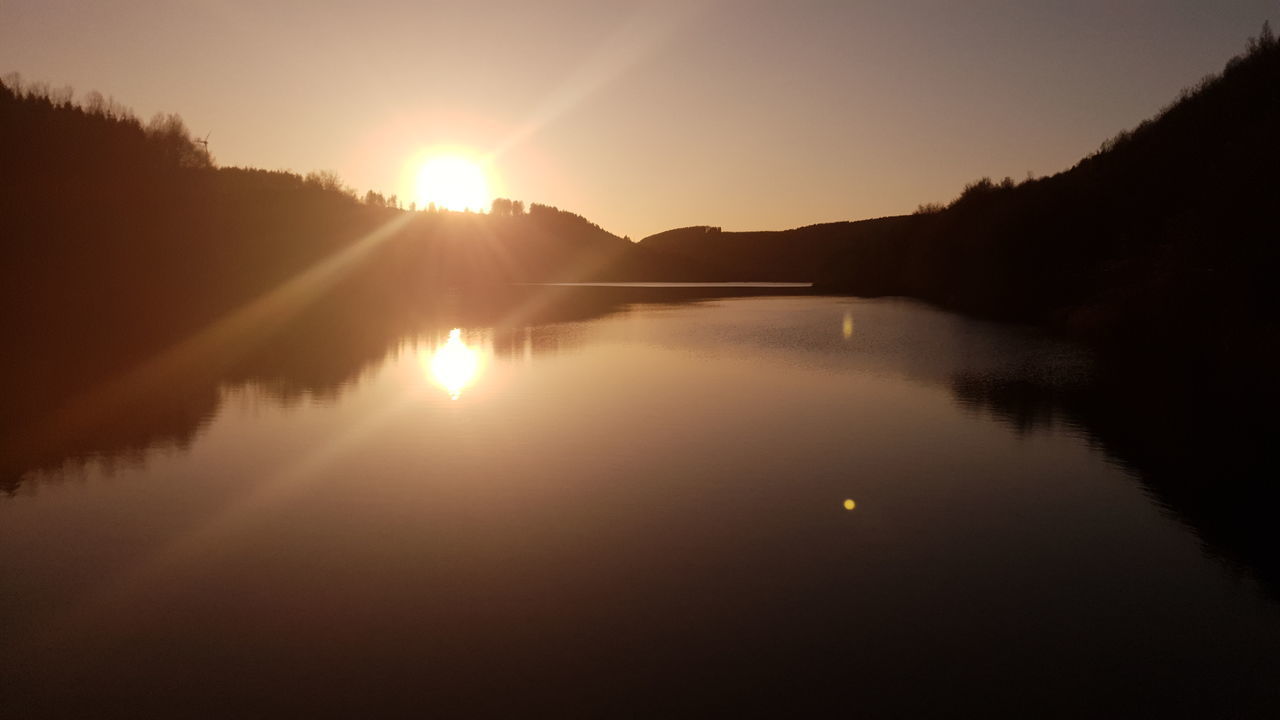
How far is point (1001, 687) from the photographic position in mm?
7172

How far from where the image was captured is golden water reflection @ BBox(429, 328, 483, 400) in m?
26.9

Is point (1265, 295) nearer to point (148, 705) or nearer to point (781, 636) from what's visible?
point (781, 636)

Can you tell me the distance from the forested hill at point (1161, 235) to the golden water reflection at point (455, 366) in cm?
3141

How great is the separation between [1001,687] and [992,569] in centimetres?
330

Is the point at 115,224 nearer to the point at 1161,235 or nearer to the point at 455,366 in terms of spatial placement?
the point at 455,366

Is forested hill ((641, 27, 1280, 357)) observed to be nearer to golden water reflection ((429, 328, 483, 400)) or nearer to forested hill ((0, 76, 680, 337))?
golden water reflection ((429, 328, 483, 400))

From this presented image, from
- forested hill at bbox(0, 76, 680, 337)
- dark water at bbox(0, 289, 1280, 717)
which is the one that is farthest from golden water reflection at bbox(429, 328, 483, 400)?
forested hill at bbox(0, 76, 680, 337)

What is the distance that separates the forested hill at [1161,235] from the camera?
31094 millimetres

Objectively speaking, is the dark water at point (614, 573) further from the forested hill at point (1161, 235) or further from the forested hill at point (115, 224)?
the forested hill at point (115, 224)

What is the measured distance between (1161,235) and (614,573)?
54.9 metres

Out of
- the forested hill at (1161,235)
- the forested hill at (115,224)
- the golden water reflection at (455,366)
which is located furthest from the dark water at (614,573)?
the forested hill at (115,224)

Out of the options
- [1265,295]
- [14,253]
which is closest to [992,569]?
[1265,295]

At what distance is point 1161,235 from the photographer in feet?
164

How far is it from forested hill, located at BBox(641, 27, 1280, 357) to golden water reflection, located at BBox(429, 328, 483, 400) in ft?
103
